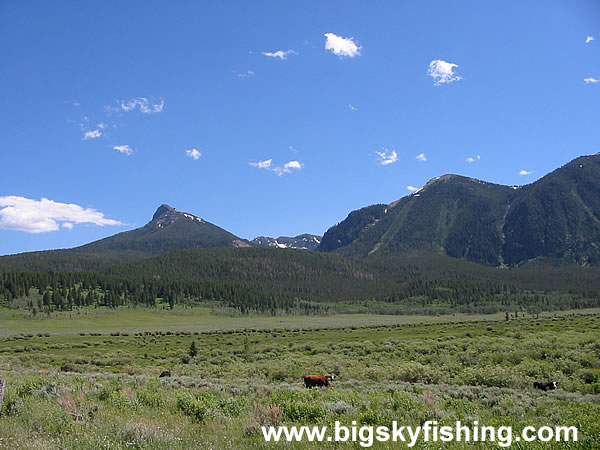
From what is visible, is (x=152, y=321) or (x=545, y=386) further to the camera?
(x=152, y=321)

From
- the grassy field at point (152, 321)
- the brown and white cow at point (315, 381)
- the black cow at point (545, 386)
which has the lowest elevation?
the grassy field at point (152, 321)

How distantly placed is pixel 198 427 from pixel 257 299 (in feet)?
569

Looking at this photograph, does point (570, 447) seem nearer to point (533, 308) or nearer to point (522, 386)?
point (522, 386)

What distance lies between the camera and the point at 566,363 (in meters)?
26.0

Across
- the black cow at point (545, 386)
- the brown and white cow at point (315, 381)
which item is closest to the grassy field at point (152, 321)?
the brown and white cow at point (315, 381)

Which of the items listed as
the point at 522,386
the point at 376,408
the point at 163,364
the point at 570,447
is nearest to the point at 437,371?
the point at 522,386

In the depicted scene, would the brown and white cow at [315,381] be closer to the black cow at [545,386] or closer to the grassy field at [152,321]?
the black cow at [545,386]

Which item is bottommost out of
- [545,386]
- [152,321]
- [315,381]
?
[152,321]

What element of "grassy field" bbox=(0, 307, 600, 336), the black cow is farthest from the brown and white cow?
"grassy field" bbox=(0, 307, 600, 336)

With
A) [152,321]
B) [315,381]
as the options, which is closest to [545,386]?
[315,381]

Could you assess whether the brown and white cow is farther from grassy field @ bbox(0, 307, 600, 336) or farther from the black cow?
grassy field @ bbox(0, 307, 600, 336)

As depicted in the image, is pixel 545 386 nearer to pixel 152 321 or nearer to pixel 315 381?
pixel 315 381

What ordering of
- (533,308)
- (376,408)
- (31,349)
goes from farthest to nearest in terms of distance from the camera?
(533,308)
(31,349)
(376,408)

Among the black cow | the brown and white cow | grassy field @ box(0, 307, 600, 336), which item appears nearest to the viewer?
the black cow
